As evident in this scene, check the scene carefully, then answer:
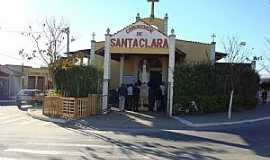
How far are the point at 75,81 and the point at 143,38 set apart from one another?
14.5ft

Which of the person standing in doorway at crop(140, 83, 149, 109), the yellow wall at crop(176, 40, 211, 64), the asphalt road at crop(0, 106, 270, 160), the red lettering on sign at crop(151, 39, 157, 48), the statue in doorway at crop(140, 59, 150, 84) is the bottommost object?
the asphalt road at crop(0, 106, 270, 160)

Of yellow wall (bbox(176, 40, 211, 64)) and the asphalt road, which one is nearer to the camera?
the asphalt road

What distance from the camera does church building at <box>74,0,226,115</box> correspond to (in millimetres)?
26766

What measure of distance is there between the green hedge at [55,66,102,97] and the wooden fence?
589mm

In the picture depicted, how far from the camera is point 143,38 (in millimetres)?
26781

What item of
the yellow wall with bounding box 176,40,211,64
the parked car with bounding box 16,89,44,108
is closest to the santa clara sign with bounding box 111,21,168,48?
the yellow wall with bounding box 176,40,211,64

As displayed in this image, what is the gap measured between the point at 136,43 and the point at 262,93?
18301 millimetres

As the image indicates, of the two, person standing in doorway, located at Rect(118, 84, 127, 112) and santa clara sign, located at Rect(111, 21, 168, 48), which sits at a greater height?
santa clara sign, located at Rect(111, 21, 168, 48)

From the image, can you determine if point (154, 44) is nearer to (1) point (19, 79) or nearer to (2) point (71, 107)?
(2) point (71, 107)

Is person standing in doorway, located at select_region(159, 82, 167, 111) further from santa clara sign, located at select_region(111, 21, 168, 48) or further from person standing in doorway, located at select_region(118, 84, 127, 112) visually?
santa clara sign, located at select_region(111, 21, 168, 48)

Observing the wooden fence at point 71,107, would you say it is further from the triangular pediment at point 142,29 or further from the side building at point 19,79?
the side building at point 19,79

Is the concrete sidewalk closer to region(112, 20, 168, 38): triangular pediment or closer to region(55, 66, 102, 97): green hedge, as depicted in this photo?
region(112, 20, 168, 38): triangular pediment

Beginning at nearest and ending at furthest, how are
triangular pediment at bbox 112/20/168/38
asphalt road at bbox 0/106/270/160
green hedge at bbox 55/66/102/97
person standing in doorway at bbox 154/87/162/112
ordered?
asphalt road at bbox 0/106/270/160 → green hedge at bbox 55/66/102/97 → triangular pediment at bbox 112/20/168/38 → person standing in doorway at bbox 154/87/162/112

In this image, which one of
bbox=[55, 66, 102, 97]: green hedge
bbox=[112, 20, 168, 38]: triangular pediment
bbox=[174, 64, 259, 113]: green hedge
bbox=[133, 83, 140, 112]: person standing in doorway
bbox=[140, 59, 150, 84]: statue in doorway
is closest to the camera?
bbox=[55, 66, 102, 97]: green hedge
